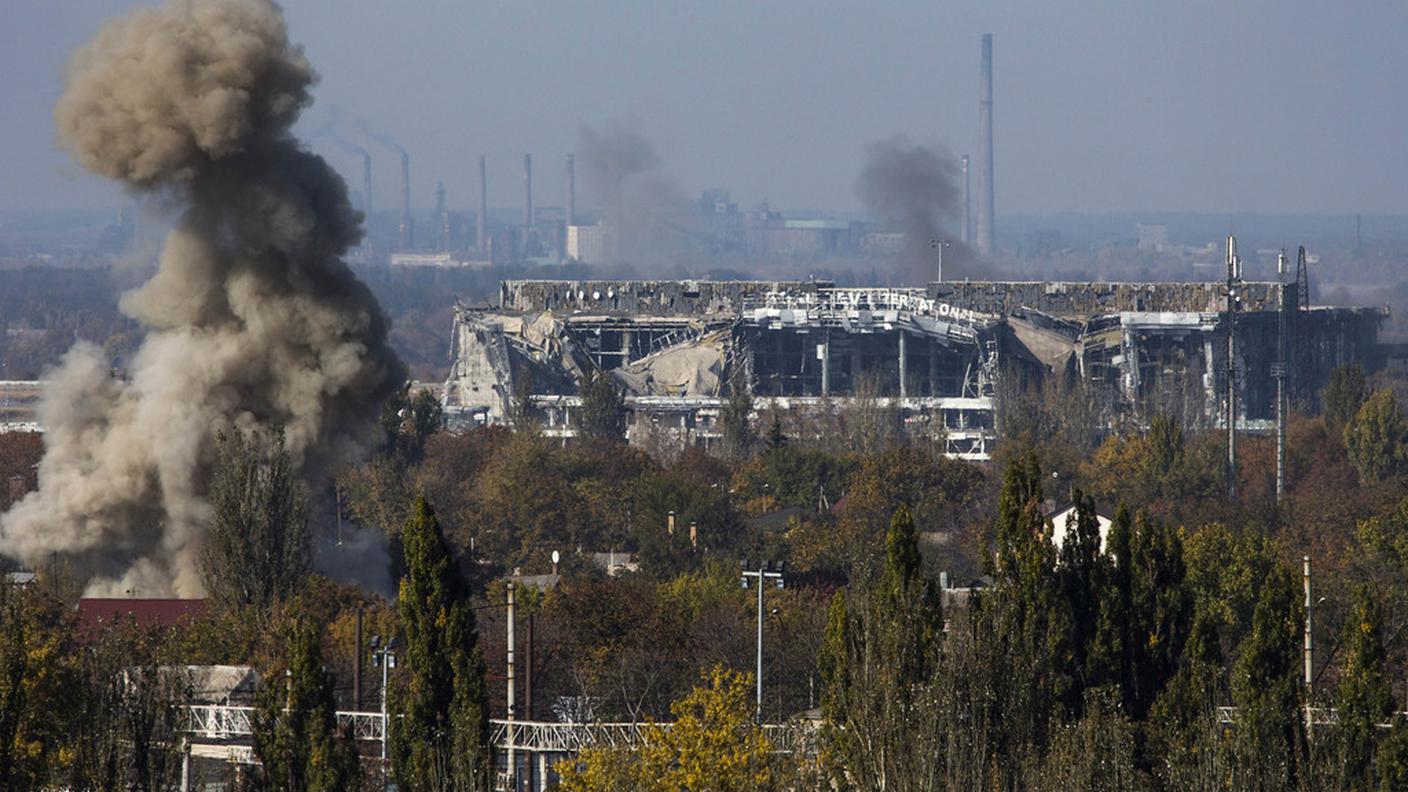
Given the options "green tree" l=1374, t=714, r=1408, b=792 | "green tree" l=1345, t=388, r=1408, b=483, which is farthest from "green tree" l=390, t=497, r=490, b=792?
"green tree" l=1345, t=388, r=1408, b=483

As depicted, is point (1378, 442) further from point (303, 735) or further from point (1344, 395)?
point (303, 735)

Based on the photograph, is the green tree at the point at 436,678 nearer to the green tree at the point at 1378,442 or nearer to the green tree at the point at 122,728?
the green tree at the point at 122,728

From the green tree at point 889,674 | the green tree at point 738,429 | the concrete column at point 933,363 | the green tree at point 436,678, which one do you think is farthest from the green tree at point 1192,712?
the concrete column at point 933,363

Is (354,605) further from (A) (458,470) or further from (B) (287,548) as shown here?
(A) (458,470)

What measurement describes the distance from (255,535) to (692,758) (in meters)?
14.6

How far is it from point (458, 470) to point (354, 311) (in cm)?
3327

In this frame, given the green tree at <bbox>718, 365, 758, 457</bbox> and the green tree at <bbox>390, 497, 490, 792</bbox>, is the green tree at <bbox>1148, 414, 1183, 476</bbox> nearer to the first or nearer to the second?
the green tree at <bbox>718, 365, 758, 457</bbox>

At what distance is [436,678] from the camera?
25672mm

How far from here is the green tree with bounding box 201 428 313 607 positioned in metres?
37.9

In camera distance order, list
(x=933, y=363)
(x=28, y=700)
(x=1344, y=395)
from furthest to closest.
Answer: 1. (x=933, y=363)
2. (x=1344, y=395)
3. (x=28, y=700)

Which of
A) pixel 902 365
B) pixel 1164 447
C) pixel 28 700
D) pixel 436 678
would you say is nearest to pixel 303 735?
pixel 436 678

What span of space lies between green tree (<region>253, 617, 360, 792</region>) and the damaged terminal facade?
75325 millimetres

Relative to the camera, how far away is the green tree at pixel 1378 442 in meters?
75.0

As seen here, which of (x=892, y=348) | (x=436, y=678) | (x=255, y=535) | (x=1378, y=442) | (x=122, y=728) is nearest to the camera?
(x=122, y=728)
